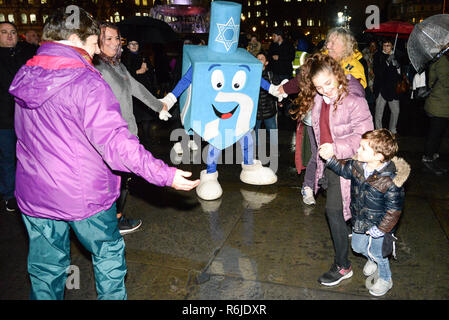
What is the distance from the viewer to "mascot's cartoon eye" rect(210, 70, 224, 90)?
4.01m

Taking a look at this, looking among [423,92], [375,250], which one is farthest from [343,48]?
[423,92]

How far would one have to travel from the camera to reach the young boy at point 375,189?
8.32ft

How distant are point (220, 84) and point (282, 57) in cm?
528

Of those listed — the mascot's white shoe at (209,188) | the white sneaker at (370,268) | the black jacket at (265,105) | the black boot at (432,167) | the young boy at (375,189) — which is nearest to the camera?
the young boy at (375,189)

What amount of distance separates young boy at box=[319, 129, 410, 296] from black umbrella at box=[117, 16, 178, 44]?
5511 millimetres

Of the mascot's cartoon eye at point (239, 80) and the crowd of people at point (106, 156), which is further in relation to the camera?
the mascot's cartoon eye at point (239, 80)

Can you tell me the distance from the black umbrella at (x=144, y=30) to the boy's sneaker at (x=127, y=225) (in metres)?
4.24

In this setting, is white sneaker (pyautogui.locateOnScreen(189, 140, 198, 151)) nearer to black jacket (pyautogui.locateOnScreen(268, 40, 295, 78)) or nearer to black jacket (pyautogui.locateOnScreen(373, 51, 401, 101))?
black jacket (pyautogui.locateOnScreen(268, 40, 295, 78))

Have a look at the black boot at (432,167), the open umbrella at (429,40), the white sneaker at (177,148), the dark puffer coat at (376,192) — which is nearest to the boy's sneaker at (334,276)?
the dark puffer coat at (376,192)

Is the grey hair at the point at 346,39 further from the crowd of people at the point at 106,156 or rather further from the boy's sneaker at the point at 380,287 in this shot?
the boy's sneaker at the point at 380,287

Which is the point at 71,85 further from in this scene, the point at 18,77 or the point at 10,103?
the point at 10,103

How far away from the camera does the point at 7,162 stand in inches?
176

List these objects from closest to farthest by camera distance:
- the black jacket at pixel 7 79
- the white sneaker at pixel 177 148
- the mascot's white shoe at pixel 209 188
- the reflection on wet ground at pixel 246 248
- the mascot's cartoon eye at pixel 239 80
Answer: the reflection on wet ground at pixel 246 248 → the mascot's cartoon eye at pixel 239 80 → the black jacket at pixel 7 79 → the mascot's white shoe at pixel 209 188 → the white sneaker at pixel 177 148

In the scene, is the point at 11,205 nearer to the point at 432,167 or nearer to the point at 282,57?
the point at 432,167
